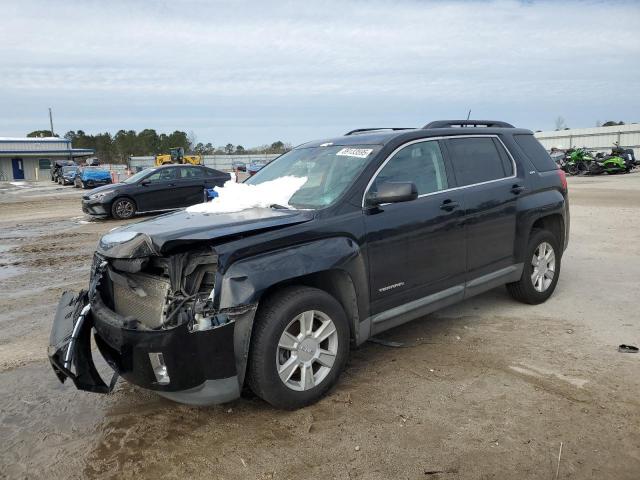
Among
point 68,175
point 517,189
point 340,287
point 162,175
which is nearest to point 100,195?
point 162,175

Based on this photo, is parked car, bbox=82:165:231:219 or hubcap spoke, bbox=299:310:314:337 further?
parked car, bbox=82:165:231:219

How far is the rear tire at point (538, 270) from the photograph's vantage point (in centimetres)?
532

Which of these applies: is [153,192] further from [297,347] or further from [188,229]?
[297,347]

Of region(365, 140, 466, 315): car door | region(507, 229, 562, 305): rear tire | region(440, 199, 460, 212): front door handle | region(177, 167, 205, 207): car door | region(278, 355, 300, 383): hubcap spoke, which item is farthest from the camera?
region(177, 167, 205, 207): car door

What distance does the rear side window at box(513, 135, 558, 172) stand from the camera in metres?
5.52

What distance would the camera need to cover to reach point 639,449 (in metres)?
2.97

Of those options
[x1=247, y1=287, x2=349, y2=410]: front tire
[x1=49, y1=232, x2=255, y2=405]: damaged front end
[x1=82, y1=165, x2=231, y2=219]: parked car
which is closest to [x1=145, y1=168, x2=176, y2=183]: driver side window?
[x1=82, y1=165, x2=231, y2=219]: parked car

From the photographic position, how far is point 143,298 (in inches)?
139

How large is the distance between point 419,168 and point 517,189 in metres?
1.32

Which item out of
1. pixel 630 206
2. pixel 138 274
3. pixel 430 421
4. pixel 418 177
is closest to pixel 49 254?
pixel 138 274

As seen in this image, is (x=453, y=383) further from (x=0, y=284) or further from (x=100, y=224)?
(x=100, y=224)

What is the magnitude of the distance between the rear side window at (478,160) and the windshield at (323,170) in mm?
940

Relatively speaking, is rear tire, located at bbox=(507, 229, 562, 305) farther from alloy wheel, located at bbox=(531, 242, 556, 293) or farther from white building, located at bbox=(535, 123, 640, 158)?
white building, located at bbox=(535, 123, 640, 158)

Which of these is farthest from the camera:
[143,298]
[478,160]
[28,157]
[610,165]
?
[28,157]
